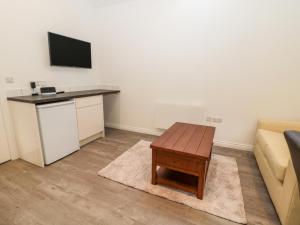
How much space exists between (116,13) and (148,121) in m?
2.28

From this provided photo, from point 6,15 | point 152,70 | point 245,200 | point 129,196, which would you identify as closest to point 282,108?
point 245,200

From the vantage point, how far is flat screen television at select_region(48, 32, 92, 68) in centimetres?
263

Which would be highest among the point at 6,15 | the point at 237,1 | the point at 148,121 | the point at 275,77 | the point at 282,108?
the point at 237,1

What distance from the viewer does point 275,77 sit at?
2.47 metres

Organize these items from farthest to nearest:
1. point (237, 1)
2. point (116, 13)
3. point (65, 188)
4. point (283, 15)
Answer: point (116, 13), point (237, 1), point (283, 15), point (65, 188)

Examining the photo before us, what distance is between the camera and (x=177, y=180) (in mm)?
1890

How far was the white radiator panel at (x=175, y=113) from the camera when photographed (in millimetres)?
2951

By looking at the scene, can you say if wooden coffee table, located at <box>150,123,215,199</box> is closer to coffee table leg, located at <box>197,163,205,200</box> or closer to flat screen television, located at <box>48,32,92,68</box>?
coffee table leg, located at <box>197,163,205,200</box>

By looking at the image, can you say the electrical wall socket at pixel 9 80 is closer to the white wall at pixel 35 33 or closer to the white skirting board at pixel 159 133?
the white wall at pixel 35 33

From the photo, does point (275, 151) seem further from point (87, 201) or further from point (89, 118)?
point (89, 118)

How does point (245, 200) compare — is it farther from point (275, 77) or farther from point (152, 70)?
point (152, 70)

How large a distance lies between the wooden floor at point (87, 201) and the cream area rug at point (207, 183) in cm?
6

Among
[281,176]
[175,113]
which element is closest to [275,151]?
[281,176]

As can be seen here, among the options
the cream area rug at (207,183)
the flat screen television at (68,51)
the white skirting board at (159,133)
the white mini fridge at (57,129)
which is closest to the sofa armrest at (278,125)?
the white skirting board at (159,133)
